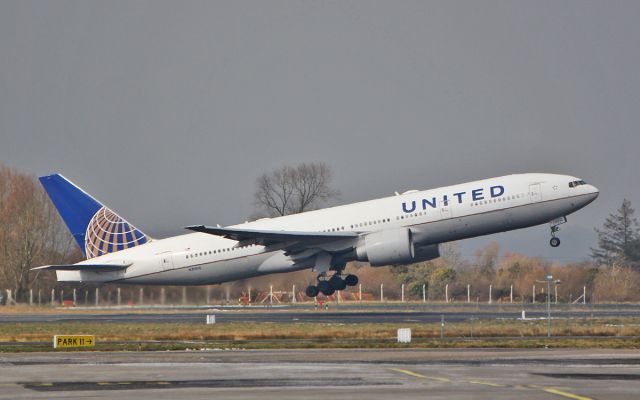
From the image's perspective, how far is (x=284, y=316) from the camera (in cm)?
5981

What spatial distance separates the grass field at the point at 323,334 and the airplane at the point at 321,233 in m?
5.70

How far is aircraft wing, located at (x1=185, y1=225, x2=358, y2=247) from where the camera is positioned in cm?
5647

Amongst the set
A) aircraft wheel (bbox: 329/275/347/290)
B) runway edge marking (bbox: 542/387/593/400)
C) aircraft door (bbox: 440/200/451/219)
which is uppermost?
aircraft door (bbox: 440/200/451/219)

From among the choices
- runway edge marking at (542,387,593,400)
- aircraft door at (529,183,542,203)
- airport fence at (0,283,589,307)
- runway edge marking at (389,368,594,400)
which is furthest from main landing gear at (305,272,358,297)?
runway edge marking at (542,387,593,400)

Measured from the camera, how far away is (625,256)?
10519 cm

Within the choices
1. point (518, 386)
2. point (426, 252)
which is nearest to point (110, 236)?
point (426, 252)

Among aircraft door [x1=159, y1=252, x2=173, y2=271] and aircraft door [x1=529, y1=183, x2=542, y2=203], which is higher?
aircraft door [x1=529, y1=183, x2=542, y2=203]

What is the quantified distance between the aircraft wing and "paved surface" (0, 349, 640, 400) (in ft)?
64.4

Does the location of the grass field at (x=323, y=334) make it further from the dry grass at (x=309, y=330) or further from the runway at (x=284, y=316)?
the runway at (x=284, y=316)

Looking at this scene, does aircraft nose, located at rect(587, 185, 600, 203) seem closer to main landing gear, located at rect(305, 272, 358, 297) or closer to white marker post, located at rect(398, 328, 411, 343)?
main landing gear, located at rect(305, 272, 358, 297)

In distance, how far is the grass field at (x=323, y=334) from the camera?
3975 cm

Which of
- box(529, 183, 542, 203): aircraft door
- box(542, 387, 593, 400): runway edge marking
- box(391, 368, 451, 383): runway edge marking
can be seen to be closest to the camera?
box(542, 387, 593, 400): runway edge marking

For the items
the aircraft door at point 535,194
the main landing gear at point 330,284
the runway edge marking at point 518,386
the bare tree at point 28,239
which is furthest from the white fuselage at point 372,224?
the runway edge marking at point 518,386

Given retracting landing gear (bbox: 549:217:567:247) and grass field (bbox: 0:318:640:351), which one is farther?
retracting landing gear (bbox: 549:217:567:247)
